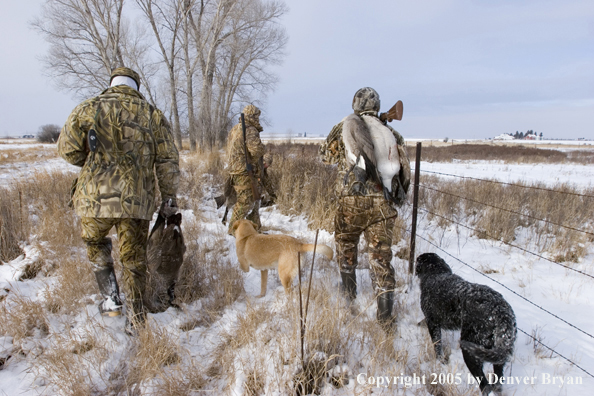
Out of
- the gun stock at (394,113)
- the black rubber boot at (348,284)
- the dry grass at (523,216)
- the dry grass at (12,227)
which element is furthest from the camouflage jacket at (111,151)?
the dry grass at (523,216)

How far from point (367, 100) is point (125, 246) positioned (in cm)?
226

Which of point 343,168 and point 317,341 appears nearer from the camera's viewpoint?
point 317,341

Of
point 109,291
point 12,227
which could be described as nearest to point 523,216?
point 109,291

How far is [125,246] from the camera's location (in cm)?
217

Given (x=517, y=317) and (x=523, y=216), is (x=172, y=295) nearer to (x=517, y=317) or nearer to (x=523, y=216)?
(x=517, y=317)

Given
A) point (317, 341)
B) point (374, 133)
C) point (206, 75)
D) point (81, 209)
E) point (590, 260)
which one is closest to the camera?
point (317, 341)

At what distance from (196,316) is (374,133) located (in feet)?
7.28

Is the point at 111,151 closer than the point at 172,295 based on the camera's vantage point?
Yes

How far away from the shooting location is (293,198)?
20.3 feet

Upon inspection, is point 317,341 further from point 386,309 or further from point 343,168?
point 343,168

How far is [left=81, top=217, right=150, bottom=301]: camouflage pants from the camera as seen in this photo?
6.88 ft

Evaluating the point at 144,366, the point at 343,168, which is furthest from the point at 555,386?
the point at 144,366

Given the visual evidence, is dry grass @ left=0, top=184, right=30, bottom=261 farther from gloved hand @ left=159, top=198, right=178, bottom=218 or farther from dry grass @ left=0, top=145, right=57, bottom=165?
dry grass @ left=0, top=145, right=57, bottom=165

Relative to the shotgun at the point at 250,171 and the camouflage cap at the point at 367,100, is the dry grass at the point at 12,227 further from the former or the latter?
the camouflage cap at the point at 367,100
